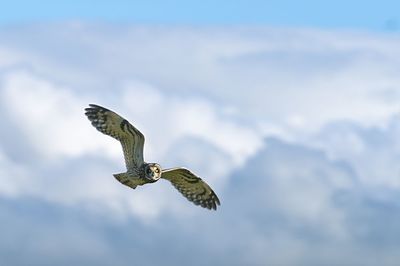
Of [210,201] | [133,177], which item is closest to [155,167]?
[133,177]

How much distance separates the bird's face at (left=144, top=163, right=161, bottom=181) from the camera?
38531 mm

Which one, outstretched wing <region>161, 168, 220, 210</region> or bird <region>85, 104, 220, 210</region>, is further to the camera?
outstretched wing <region>161, 168, 220, 210</region>

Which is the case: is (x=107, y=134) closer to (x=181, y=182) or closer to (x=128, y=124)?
(x=128, y=124)

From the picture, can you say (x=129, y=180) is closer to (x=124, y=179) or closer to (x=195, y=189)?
(x=124, y=179)

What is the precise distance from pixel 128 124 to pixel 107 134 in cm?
106

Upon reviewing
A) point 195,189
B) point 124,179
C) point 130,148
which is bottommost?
point 124,179

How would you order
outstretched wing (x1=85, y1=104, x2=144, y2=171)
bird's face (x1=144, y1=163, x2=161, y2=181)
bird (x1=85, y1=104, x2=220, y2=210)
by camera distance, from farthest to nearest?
outstretched wing (x1=85, y1=104, x2=144, y2=171)
bird (x1=85, y1=104, x2=220, y2=210)
bird's face (x1=144, y1=163, x2=161, y2=181)

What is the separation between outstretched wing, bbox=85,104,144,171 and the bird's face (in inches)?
27.2

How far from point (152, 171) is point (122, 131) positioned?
6.82ft

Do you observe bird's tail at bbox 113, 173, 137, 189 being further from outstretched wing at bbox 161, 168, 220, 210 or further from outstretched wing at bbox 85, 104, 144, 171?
outstretched wing at bbox 161, 168, 220, 210

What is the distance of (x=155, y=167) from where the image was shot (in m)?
38.7

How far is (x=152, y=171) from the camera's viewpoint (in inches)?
1517

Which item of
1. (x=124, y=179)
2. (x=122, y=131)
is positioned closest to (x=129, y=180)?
(x=124, y=179)

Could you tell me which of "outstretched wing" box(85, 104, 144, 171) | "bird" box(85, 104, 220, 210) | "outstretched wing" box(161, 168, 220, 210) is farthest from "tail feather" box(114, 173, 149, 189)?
"outstretched wing" box(161, 168, 220, 210)
